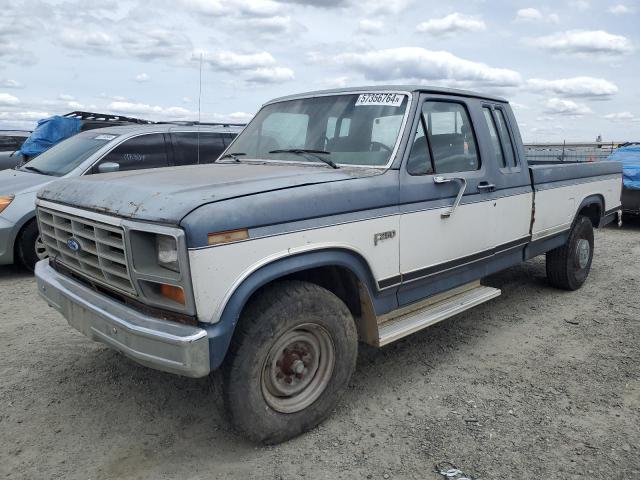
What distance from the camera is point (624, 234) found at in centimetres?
951

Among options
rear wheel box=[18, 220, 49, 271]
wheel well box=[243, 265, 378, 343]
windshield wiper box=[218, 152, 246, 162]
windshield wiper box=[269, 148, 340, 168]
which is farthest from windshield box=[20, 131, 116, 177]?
wheel well box=[243, 265, 378, 343]

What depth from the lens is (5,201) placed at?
6.20 metres

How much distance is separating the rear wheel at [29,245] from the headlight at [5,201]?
32 cm

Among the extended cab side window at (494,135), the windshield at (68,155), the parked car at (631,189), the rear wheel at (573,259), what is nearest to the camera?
the extended cab side window at (494,135)

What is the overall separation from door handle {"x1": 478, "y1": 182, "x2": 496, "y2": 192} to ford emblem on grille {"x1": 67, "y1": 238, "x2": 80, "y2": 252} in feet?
9.40

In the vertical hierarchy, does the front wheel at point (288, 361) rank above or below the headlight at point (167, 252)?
below

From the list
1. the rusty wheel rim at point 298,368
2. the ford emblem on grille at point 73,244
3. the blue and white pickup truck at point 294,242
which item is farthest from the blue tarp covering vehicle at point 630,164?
the ford emblem on grille at point 73,244

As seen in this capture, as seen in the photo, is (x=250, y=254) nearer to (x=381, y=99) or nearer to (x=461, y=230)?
(x=381, y=99)

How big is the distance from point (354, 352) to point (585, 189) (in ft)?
12.7

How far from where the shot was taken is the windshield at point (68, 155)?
22.1 feet

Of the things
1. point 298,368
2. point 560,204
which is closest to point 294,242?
point 298,368

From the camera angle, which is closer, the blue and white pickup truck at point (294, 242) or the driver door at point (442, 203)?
the blue and white pickup truck at point (294, 242)

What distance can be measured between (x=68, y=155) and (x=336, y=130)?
15.0 feet

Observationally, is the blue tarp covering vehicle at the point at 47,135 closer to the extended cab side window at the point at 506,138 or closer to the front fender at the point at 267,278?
the extended cab side window at the point at 506,138
